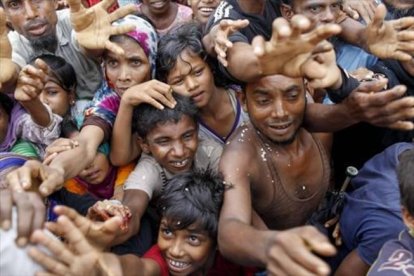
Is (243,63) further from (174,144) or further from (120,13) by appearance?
(120,13)

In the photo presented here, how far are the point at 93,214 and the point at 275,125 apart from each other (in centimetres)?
76

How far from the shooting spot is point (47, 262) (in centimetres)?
180

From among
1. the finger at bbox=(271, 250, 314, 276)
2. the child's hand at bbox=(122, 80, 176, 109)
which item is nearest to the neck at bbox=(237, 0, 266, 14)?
the child's hand at bbox=(122, 80, 176, 109)

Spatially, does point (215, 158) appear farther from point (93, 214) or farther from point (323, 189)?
point (93, 214)

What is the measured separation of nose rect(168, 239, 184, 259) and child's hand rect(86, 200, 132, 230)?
188 millimetres

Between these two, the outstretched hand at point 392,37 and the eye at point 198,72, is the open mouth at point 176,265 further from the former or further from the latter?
the outstretched hand at point 392,37

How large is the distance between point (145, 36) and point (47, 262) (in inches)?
60.3

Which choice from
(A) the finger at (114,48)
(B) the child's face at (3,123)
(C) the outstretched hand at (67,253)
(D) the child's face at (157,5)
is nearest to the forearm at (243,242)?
(C) the outstretched hand at (67,253)

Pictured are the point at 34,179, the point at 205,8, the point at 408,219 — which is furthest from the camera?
the point at 205,8

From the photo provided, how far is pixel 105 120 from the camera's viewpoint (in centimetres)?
290

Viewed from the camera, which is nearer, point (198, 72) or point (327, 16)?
point (327, 16)

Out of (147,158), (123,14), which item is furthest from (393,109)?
(123,14)

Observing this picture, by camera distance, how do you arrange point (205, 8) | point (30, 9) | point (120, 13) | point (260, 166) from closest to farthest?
point (260, 166) → point (120, 13) → point (30, 9) → point (205, 8)

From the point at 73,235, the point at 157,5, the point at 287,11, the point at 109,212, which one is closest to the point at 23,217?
the point at 73,235
